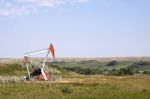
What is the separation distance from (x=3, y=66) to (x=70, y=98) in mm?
64938

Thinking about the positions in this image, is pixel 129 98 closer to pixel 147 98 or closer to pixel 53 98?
pixel 147 98

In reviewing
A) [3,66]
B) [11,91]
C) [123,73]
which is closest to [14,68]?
[3,66]

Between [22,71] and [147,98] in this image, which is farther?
[22,71]

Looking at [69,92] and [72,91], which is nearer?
[69,92]

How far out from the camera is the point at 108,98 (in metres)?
31.9

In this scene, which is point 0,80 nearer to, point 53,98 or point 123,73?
point 53,98

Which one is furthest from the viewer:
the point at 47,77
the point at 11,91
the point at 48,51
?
the point at 48,51

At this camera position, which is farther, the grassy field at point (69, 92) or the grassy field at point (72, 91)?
the grassy field at point (72, 91)

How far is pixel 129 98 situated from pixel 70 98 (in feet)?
14.3

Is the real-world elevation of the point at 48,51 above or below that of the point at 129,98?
above

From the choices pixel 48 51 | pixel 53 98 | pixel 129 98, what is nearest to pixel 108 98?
pixel 129 98

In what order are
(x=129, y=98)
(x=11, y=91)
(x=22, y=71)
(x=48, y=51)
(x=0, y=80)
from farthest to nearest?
(x=22, y=71) → (x=48, y=51) → (x=0, y=80) → (x=11, y=91) → (x=129, y=98)

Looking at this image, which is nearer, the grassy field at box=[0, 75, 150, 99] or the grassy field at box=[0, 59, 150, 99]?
the grassy field at box=[0, 75, 150, 99]

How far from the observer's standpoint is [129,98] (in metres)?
31.9
